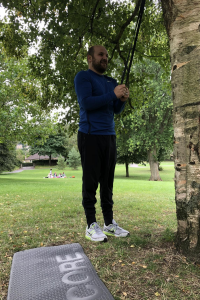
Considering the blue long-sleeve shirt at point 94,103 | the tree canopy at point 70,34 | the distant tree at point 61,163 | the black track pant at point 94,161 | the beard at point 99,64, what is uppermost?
the tree canopy at point 70,34

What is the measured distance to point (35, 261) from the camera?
209 cm

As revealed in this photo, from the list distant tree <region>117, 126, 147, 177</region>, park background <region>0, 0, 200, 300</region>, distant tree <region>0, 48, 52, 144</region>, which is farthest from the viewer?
distant tree <region>117, 126, 147, 177</region>

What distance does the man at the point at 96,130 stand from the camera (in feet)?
7.85

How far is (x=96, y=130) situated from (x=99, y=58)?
868mm

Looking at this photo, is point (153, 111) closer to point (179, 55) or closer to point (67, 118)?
point (67, 118)

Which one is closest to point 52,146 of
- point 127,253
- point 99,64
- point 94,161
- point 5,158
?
point 5,158

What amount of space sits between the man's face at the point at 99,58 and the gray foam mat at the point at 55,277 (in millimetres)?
2043

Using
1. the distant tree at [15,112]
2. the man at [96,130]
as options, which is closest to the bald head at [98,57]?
the man at [96,130]

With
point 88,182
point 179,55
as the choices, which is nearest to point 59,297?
point 88,182

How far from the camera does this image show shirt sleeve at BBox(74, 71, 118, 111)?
234cm

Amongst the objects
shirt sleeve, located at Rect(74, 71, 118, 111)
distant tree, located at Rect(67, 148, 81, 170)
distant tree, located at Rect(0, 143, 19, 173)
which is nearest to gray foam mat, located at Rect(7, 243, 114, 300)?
shirt sleeve, located at Rect(74, 71, 118, 111)

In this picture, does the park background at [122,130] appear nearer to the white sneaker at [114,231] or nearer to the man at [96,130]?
the white sneaker at [114,231]

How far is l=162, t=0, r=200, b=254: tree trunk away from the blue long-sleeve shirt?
2.24 ft

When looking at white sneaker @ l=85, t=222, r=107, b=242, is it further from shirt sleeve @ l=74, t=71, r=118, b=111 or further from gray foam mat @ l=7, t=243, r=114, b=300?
shirt sleeve @ l=74, t=71, r=118, b=111
